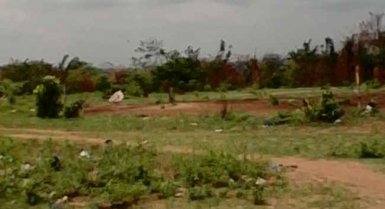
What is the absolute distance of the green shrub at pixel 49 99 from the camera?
18.4 metres

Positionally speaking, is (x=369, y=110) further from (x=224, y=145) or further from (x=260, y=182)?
(x=260, y=182)

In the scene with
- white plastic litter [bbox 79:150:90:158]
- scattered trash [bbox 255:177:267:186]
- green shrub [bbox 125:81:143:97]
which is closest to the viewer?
scattered trash [bbox 255:177:267:186]

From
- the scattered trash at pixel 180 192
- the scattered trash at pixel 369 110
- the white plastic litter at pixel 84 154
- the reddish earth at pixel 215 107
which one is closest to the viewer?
the scattered trash at pixel 180 192

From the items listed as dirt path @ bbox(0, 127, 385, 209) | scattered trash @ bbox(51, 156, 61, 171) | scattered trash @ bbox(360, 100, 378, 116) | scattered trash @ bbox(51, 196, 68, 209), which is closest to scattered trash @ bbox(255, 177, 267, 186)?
dirt path @ bbox(0, 127, 385, 209)

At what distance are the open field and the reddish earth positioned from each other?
0.03 metres

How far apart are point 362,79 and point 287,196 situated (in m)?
18.1

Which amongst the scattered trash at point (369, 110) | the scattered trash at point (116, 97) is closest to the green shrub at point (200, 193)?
the scattered trash at point (369, 110)

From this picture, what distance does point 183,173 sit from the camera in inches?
351

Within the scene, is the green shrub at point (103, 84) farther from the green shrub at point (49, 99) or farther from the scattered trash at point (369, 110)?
the scattered trash at point (369, 110)

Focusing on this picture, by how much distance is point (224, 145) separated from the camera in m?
11.9

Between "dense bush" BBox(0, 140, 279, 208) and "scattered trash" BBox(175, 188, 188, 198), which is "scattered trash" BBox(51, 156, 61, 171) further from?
"scattered trash" BBox(175, 188, 188, 198)

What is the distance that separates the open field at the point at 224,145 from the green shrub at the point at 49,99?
0.44 meters

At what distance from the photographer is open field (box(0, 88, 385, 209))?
320 inches

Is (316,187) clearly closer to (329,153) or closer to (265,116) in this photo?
(329,153)
